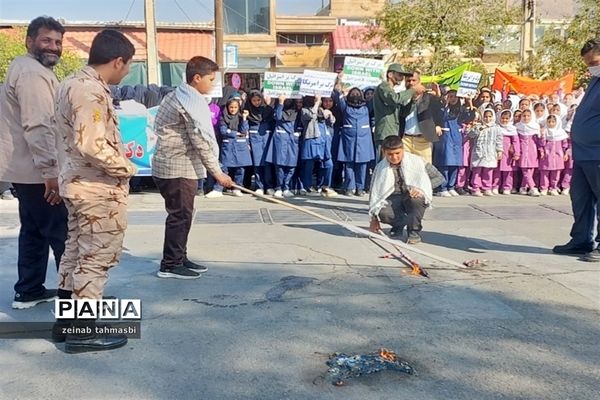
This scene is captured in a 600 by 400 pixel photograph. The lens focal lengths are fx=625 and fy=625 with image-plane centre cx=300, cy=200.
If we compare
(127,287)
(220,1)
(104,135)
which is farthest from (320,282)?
(220,1)

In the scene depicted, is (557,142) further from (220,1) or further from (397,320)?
(220,1)

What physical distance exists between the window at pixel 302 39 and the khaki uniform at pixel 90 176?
26.5m

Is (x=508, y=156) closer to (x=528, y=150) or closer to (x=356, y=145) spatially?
(x=528, y=150)

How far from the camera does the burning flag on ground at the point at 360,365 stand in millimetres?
3270

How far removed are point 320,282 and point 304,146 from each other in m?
5.05

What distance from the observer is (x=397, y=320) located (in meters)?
4.09

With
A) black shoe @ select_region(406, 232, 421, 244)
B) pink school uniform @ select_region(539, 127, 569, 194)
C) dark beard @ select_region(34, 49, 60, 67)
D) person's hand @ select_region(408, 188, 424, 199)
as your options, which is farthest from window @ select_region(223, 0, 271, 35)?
dark beard @ select_region(34, 49, 60, 67)

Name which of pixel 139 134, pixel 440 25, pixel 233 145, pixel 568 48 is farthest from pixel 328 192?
pixel 568 48

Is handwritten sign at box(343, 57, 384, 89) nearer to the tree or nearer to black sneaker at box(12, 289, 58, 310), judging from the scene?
black sneaker at box(12, 289, 58, 310)

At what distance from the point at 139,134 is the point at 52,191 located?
6036 mm

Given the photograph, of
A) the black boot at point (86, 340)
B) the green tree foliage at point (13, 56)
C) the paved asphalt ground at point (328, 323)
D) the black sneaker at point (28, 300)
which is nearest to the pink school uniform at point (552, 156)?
the paved asphalt ground at point (328, 323)

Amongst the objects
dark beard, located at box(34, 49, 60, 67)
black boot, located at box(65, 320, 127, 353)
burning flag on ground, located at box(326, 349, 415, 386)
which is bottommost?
burning flag on ground, located at box(326, 349, 415, 386)

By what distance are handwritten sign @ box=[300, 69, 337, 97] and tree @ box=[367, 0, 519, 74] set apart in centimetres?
1096

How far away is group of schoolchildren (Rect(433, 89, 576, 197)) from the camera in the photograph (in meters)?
9.82
